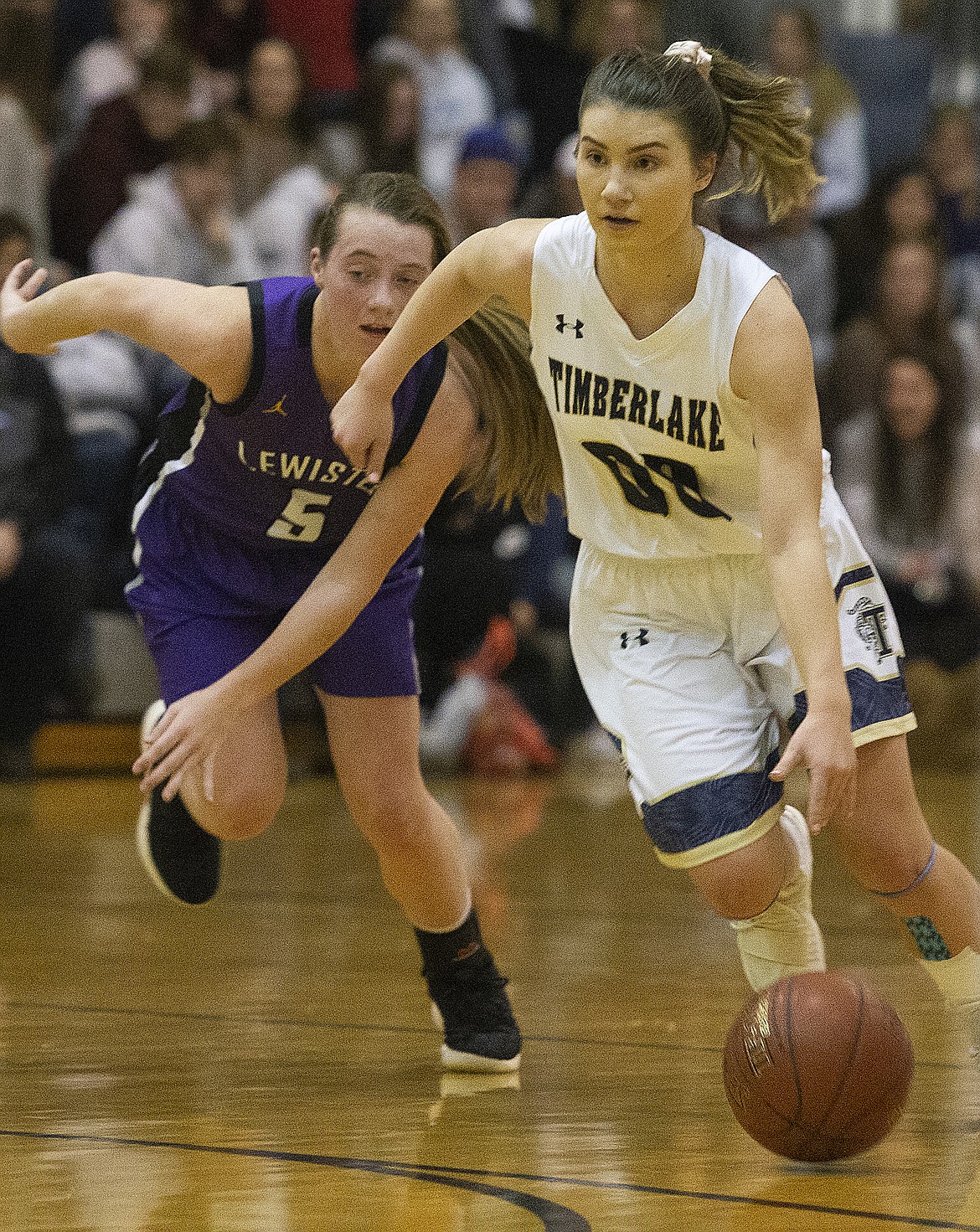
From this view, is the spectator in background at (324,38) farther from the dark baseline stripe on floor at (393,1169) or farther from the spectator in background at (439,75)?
the dark baseline stripe on floor at (393,1169)

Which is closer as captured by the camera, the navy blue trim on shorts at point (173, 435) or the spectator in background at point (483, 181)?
the navy blue trim on shorts at point (173, 435)

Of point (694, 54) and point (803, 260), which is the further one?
point (803, 260)

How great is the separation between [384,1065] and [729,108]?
5.69 ft

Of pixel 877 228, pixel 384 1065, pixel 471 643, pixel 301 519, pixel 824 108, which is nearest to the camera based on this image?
pixel 384 1065

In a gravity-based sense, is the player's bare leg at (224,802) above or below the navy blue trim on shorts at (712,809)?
below

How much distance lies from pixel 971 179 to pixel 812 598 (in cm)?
750

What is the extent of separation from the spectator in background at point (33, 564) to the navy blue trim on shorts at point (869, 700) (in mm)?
4188

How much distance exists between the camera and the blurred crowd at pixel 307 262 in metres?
6.99

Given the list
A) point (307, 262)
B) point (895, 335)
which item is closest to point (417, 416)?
point (307, 262)

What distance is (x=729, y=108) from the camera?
295 centimetres

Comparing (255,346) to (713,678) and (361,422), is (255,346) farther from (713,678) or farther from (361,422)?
(713,678)

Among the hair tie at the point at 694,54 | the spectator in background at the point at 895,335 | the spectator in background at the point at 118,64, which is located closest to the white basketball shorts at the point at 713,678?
the hair tie at the point at 694,54

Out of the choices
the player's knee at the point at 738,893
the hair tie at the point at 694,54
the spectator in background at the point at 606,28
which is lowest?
the player's knee at the point at 738,893

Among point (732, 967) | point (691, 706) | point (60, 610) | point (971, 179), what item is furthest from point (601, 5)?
point (691, 706)
